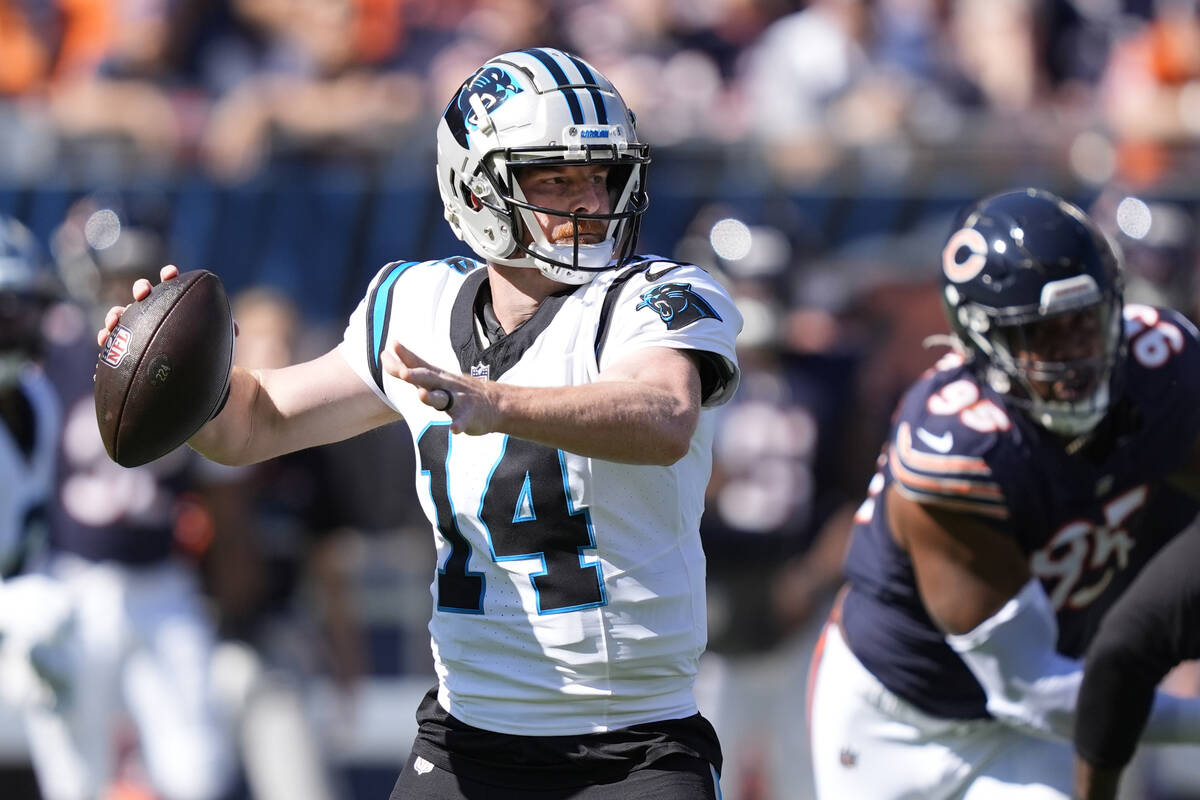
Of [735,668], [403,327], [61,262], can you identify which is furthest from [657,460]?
[61,262]

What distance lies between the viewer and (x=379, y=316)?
3.20m

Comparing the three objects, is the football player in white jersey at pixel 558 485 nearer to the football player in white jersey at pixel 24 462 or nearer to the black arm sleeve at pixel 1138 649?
the black arm sleeve at pixel 1138 649

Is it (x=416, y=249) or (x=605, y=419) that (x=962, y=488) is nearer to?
(x=605, y=419)

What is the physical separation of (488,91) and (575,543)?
86cm

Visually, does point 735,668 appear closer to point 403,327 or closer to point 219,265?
point 219,265

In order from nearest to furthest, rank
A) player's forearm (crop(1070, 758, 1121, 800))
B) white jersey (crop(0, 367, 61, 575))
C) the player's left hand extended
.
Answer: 1. the player's left hand extended
2. player's forearm (crop(1070, 758, 1121, 800))
3. white jersey (crop(0, 367, 61, 575))

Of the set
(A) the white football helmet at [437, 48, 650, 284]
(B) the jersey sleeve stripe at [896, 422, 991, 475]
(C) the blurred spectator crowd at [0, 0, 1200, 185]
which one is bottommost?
(B) the jersey sleeve stripe at [896, 422, 991, 475]

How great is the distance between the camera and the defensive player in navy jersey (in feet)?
11.7

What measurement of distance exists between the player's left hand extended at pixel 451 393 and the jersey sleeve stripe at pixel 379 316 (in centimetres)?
60

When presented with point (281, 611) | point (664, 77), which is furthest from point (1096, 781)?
point (664, 77)

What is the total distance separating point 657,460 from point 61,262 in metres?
4.50

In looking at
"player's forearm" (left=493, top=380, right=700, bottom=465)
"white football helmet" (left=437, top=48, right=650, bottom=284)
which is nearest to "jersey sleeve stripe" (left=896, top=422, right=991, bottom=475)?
"white football helmet" (left=437, top=48, right=650, bottom=284)

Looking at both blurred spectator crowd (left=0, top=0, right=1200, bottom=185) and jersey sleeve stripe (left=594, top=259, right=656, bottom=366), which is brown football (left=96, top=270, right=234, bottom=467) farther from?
blurred spectator crowd (left=0, top=0, right=1200, bottom=185)

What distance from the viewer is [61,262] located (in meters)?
6.62
